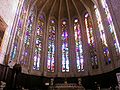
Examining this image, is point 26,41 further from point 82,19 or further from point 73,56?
point 82,19

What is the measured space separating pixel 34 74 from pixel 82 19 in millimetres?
10388

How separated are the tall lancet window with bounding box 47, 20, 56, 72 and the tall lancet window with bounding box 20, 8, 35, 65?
9.36 ft

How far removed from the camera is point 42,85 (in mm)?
14305

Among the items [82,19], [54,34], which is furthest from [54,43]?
[82,19]

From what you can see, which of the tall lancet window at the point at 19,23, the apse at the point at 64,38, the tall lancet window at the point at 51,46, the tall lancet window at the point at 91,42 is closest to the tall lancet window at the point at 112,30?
the apse at the point at 64,38

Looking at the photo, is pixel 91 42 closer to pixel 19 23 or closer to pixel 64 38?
pixel 64 38

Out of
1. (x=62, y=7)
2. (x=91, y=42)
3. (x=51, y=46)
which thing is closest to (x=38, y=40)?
(x=51, y=46)

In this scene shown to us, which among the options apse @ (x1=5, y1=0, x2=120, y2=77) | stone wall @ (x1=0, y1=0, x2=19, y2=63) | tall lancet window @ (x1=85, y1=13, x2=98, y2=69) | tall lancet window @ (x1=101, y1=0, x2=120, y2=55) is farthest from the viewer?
tall lancet window @ (x1=85, y1=13, x2=98, y2=69)

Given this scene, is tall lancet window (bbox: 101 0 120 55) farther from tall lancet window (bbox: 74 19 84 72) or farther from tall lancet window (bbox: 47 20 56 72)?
tall lancet window (bbox: 47 20 56 72)

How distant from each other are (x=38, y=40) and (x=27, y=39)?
5.92 ft

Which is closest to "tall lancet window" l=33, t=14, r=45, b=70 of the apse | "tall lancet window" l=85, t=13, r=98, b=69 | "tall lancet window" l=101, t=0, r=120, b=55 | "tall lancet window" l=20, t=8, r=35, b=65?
the apse

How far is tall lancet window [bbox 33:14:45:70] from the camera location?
52.7 feet

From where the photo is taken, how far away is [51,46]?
1783 centimetres

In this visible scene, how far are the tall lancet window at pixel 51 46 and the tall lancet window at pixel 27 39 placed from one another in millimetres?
2853
